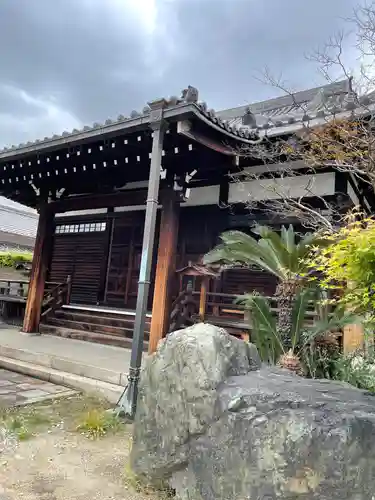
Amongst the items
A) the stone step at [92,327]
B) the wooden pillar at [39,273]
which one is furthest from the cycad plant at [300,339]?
the wooden pillar at [39,273]

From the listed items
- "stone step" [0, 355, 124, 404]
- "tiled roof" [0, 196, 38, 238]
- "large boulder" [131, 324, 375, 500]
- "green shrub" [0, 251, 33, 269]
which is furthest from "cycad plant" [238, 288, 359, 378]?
"tiled roof" [0, 196, 38, 238]

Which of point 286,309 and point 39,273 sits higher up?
point 39,273

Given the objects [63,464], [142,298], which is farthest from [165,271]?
[63,464]

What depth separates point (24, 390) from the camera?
18.7 feet

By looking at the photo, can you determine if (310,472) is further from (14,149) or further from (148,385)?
(14,149)

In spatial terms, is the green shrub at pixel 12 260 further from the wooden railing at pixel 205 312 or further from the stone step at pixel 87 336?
the wooden railing at pixel 205 312

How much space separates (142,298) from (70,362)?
2198 millimetres

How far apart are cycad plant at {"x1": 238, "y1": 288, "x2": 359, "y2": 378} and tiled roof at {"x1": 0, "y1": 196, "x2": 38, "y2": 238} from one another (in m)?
24.2

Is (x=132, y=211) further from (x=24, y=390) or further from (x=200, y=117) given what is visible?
(x=24, y=390)

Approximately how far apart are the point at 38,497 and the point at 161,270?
460 centimetres

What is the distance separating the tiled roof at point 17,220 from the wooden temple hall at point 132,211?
56.6ft

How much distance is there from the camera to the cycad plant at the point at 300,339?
5.62 meters

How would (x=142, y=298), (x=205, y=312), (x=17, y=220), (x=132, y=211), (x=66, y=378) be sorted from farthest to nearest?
1. (x=17, y=220)
2. (x=132, y=211)
3. (x=205, y=312)
4. (x=66, y=378)
5. (x=142, y=298)

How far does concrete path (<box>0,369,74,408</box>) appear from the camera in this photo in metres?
5.14
